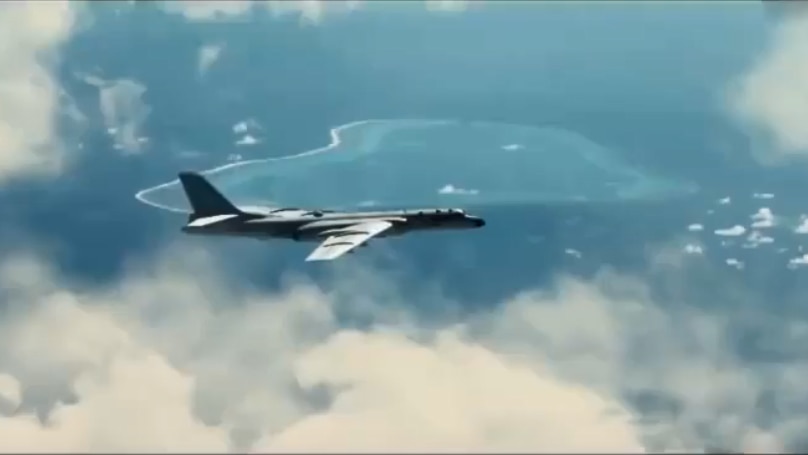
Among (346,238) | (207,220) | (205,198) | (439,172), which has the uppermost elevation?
(439,172)

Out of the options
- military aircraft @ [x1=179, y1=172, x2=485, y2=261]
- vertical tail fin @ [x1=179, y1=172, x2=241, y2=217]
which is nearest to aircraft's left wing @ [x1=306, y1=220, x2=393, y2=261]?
military aircraft @ [x1=179, y1=172, x2=485, y2=261]

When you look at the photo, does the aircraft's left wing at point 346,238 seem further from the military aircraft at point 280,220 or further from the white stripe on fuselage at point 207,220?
the white stripe on fuselage at point 207,220

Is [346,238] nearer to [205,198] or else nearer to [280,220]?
[280,220]

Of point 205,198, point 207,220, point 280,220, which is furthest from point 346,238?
point 205,198

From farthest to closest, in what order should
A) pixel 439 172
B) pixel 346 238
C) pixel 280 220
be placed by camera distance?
1. pixel 439 172
2. pixel 280 220
3. pixel 346 238

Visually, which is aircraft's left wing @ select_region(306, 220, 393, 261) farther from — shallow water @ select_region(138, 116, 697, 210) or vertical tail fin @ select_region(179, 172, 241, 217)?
shallow water @ select_region(138, 116, 697, 210)

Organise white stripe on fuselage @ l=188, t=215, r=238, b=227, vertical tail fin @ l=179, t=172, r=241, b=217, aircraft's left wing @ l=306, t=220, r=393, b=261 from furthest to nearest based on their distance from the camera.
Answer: vertical tail fin @ l=179, t=172, r=241, b=217, white stripe on fuselage @ l=188, t=215, r=238, b=227, aircraft's left wing @ l=306, t=220, r=393, b=261
